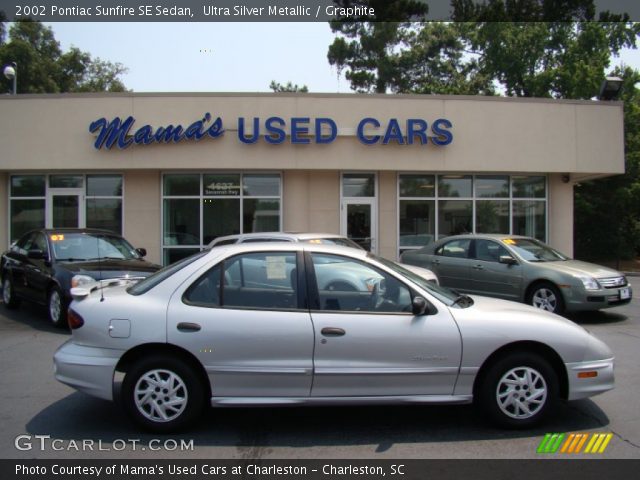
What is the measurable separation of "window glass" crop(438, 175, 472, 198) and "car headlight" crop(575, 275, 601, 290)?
22.6 feet

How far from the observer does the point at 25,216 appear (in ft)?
51.0

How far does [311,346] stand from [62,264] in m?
6.35

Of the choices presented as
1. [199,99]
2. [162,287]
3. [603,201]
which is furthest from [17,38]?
[162,287]

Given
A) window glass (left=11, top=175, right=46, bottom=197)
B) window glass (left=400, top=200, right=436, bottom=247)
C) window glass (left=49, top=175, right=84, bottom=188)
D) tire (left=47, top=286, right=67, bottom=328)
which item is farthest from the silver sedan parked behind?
window glass (left=11, top=175, right=46, bottom=197)

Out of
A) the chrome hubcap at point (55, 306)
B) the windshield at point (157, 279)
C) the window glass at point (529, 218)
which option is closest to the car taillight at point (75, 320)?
the windshield at point (157, 279)

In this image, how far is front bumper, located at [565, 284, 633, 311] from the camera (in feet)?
30.6

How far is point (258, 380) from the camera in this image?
4.34 meters

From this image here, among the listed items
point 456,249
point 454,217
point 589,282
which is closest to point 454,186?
point 454,217

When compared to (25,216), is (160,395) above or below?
below

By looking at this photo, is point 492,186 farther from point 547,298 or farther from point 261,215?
point 547,298

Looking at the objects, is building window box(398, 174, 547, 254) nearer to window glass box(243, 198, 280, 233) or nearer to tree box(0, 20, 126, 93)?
window glass box(243, 198, 280, 233)

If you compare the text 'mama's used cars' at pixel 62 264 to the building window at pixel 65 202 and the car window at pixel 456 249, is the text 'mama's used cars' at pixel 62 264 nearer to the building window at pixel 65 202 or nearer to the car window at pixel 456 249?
the building window at pixel 65 202

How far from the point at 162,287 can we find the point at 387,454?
2.22 metres

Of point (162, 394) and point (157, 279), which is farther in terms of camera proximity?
point (157, 279)
